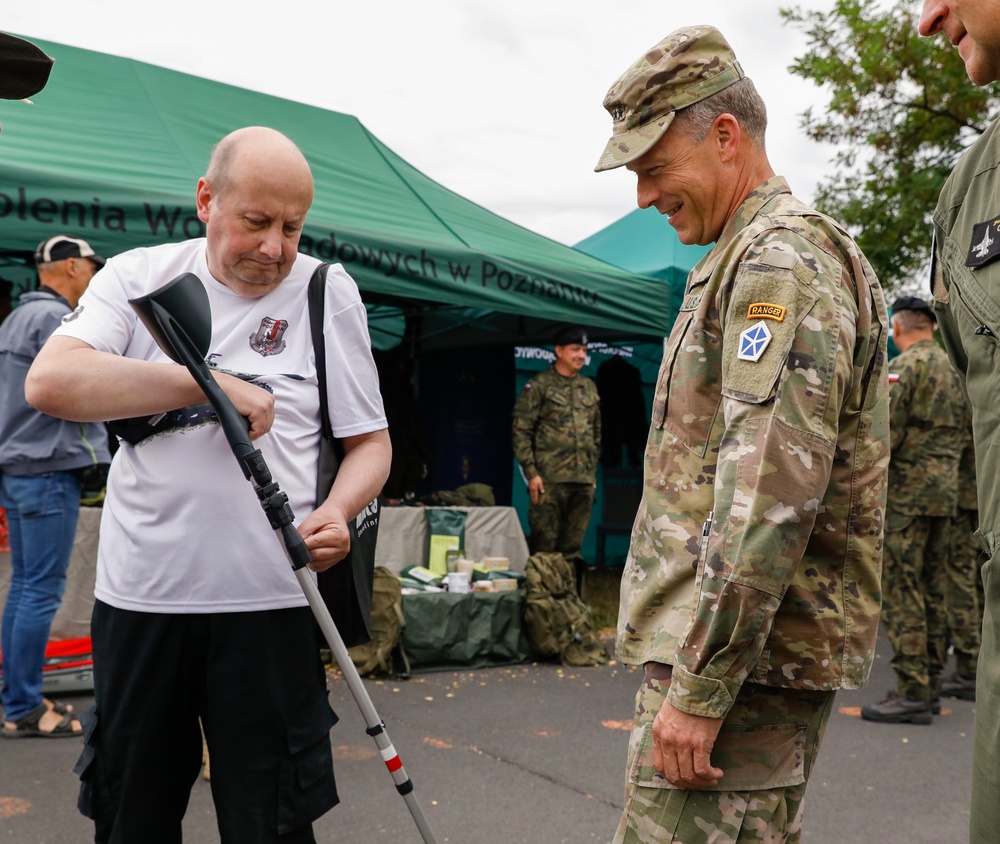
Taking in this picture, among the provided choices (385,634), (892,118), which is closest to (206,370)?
(385,634)

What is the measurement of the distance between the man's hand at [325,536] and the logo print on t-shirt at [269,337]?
34cm

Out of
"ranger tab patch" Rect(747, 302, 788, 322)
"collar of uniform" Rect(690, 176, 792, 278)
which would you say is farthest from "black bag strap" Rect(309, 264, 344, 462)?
"ranger tab patch" Rect(747, 302, 788, 322)

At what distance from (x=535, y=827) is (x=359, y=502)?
2050 millimetres

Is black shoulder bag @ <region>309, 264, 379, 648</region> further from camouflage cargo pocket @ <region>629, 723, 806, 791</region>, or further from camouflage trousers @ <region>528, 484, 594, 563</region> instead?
camouflage trousers @ <region>528, 484, 594, 563</region>

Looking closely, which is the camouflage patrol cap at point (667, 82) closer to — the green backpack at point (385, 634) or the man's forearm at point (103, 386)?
the man's forearm at point (103, 386)

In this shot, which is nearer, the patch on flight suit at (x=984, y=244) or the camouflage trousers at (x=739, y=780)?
the patch on flight suit at (x=984, y=244)

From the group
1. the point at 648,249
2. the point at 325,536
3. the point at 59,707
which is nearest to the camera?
the point at 325,536

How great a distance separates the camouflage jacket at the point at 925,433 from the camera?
5.19 m

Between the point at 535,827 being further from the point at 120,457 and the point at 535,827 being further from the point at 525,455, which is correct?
the point at 525,455

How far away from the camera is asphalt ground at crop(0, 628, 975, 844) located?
3.44 meters

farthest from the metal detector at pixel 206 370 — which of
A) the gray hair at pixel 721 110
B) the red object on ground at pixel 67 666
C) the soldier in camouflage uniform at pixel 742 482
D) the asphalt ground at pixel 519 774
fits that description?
the red object on ground at pixel 67 666

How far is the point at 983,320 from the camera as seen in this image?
1.32 meters

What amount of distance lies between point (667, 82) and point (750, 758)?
123 centimetres

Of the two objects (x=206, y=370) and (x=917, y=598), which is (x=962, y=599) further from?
(x=206, y=370)
